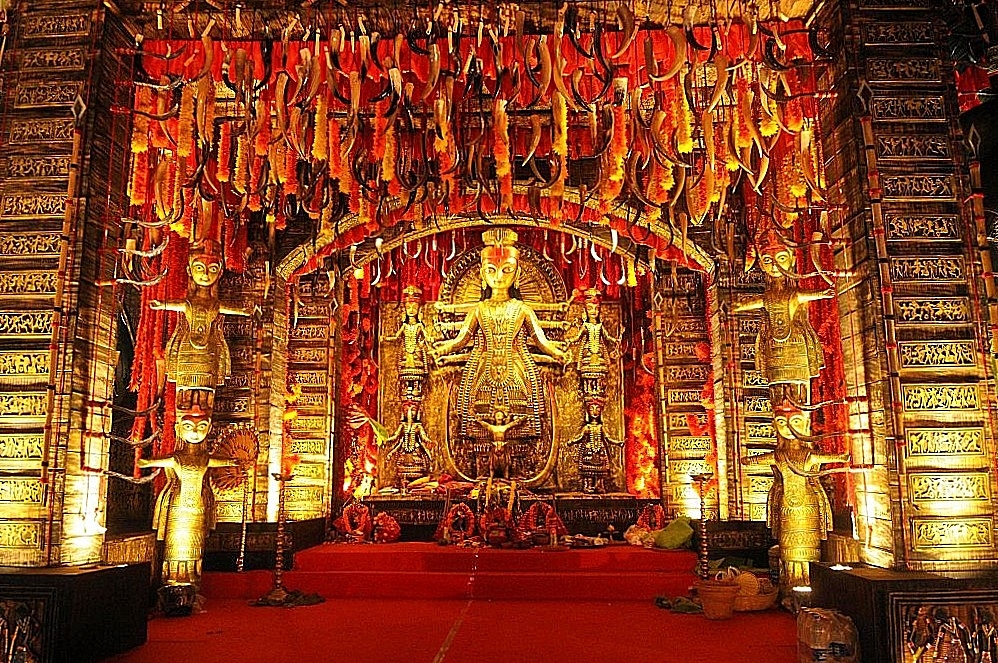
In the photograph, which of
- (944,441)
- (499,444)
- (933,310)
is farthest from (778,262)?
(499,444)

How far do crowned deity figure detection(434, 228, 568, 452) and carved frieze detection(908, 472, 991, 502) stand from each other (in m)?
5.42

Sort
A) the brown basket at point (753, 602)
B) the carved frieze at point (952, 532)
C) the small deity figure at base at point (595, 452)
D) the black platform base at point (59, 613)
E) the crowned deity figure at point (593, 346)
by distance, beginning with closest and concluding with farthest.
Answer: the black platform base at point (59, 613) → the carved frieze at point (952, 532) → the brown basket at point (753, 602) → the small deity figure at base at point (595, 452) → the crowned deity figure at point (593, 346)

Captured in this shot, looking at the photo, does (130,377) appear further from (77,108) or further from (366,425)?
(366,425)

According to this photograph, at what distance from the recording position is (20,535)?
4.12m

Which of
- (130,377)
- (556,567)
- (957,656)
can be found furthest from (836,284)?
(130,377)

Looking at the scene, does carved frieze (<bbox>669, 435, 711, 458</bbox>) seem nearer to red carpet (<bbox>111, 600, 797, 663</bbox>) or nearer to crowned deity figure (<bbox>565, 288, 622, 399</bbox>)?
crowned deity figure (<bbox>565, 288, 622, 399</bbox>)

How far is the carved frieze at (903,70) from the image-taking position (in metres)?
4.45

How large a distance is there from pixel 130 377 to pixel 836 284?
18.2ft

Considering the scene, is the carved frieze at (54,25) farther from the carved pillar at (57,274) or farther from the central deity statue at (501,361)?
the central deity statue at (501,361)

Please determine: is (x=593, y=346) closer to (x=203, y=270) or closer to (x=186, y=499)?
(x=203, y=270)

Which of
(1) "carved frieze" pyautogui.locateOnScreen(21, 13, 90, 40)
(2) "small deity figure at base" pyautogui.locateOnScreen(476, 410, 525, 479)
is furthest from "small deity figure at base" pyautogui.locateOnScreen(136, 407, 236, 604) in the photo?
(2) "small deity figure at base" pyautogui.locateOnScreen(476, 410, 525, 479)

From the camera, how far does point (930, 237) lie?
13.9ft

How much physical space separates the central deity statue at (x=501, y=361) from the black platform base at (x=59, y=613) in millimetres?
5351

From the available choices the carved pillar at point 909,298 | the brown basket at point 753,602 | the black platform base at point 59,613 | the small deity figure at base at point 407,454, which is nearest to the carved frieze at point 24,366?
the black platform base at point 59,613
